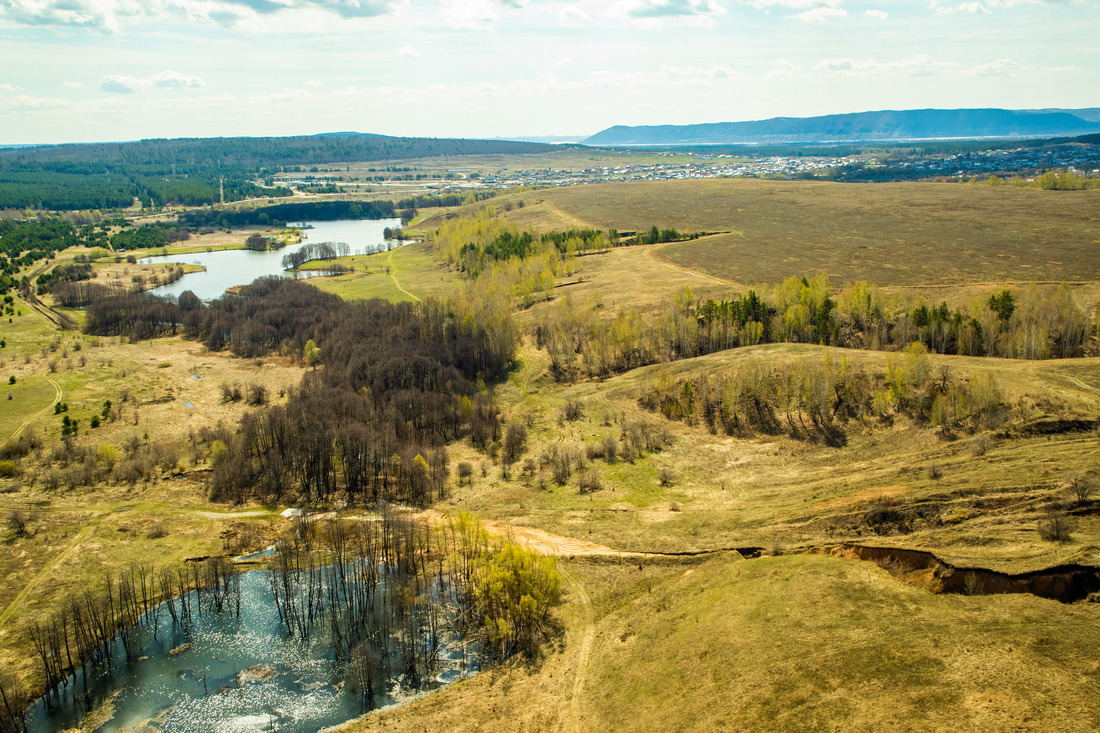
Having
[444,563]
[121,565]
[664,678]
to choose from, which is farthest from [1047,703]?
[121,565]

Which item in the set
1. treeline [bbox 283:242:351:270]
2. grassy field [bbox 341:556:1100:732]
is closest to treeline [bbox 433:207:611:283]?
treeline [bbox 283:242:351:270]

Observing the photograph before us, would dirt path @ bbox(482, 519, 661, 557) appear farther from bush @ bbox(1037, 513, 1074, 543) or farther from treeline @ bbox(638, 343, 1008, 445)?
treeline @ bbox(638, 343, 1008, 445)

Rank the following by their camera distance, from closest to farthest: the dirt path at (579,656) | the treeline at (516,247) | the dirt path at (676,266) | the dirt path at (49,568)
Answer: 1. the dirt path at (579,656)
2. the dirt path at (49,568)
3. the dirt path at (676,266)
4. the treeline at (516,247)

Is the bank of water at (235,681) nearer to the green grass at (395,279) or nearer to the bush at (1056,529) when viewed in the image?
the bush at (1056,529)

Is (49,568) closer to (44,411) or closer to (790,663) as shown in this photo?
(44,411)

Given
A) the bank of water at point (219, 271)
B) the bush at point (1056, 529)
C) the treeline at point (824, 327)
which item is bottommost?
the bush at point (1056, 529)

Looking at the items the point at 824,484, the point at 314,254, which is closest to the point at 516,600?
the point at 824,484

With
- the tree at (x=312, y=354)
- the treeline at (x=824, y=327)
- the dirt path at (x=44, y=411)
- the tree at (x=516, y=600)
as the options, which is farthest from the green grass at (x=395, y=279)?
the tree at (x=516, y=600)
